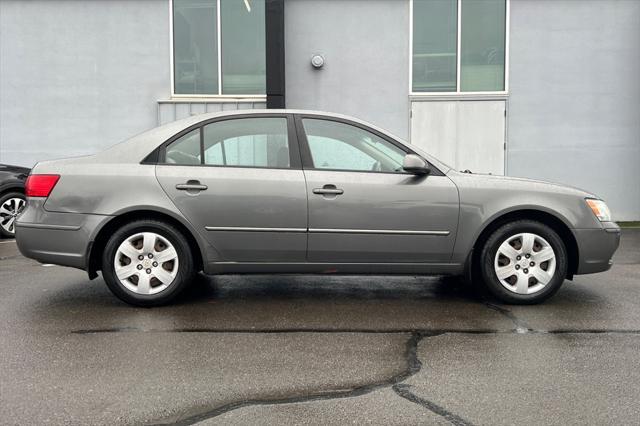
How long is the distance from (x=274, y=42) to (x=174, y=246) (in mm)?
7741

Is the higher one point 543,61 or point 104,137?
point 543,61

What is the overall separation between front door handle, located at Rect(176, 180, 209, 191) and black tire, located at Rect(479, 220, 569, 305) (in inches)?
92.2

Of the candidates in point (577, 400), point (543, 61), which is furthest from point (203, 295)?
point (543, 61)

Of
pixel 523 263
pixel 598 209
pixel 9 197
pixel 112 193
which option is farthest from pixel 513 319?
pixel 9 197

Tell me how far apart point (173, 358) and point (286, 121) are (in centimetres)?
228

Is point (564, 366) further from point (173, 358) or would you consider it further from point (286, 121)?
point (286, 121)

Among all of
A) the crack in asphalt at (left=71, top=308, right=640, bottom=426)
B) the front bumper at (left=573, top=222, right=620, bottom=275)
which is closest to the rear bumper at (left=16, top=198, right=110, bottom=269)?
the crack in asphalt at (left=71, top=308, right=640, bottom=426)

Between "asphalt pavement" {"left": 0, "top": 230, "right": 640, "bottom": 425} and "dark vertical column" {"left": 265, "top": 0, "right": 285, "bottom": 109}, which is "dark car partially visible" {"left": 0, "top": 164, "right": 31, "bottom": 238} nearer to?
"asphalt pavement" {"left": 0, "top": 230, "right": 640, "bottom": 425}

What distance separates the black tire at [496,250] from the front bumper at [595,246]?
149 mm

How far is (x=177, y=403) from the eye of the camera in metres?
3.04

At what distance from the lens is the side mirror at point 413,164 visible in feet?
16.0

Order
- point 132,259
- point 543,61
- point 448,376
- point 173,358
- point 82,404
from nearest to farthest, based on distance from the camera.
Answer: point 82,404 → point 448,376 → point 173,358 → point 132,259 → point 543,61

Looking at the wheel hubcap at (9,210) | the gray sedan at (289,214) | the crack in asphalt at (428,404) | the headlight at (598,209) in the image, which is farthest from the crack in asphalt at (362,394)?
the wheel hubcap at (9,210)

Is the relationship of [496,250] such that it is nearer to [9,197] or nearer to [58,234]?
[58,234]
